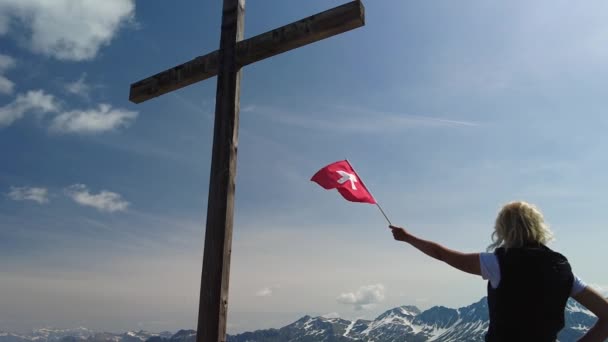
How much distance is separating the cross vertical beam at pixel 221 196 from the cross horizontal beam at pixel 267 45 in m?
0.26

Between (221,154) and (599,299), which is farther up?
(221,154)

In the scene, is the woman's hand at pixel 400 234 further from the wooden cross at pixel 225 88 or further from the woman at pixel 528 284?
the wooden cross at pixel 225 88

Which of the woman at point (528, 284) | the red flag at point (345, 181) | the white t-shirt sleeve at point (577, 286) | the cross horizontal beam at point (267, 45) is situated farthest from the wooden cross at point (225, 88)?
the white t-shirt sleeve at point (577, 286)

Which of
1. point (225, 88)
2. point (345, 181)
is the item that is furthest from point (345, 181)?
point (225, 88)

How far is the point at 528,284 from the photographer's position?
3.47 m

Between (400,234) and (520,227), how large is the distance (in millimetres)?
1020

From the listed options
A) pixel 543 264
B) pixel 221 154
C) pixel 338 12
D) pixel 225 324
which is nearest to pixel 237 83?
pixel 221 154

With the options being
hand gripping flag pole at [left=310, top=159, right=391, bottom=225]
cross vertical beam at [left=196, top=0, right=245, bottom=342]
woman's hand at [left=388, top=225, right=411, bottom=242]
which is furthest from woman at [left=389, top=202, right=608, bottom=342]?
cross vertical beam at [left=196, top=0, right=245, bottom=342]

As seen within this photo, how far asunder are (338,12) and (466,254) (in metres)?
3.53

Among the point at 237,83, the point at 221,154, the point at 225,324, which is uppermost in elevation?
the point at 237,83

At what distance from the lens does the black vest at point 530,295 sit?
346 centimetres

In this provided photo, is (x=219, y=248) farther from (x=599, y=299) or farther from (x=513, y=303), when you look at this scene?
(x=599, y=299)

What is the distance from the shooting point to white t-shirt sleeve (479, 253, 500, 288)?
3533mm

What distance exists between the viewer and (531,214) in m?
3.75
